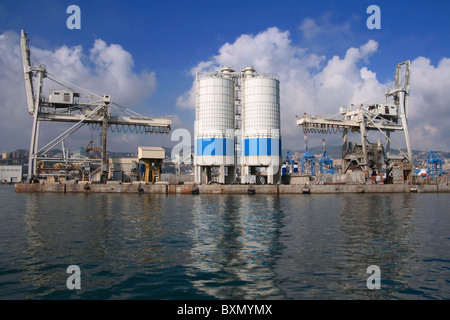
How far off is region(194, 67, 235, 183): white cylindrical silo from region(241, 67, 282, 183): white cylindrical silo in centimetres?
309

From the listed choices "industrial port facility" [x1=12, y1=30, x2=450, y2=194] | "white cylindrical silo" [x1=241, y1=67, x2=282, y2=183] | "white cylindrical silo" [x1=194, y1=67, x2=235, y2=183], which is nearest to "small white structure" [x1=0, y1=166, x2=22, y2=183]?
"industrial port facility" [x1=12, y1=30, x2=450, y2=194]

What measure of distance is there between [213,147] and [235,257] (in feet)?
158

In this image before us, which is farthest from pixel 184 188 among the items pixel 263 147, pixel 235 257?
pixel 235 257

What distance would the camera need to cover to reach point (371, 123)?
7238cm

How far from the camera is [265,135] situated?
6234 cm

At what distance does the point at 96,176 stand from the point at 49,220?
182ft

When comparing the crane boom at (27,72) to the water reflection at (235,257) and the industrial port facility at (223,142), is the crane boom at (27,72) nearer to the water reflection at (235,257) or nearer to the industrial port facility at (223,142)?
the industrial port facility at (223,142)

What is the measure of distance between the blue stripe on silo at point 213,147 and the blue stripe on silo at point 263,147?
420 centimetres

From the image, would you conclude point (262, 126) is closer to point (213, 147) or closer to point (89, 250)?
point (213, 147)

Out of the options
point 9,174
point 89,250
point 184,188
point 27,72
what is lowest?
point 89,250

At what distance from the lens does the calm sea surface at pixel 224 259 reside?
9.99m

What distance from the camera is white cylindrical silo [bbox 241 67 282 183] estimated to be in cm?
6191

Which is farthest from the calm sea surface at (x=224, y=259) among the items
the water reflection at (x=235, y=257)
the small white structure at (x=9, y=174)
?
the small white structure at (x=9, y=174)
